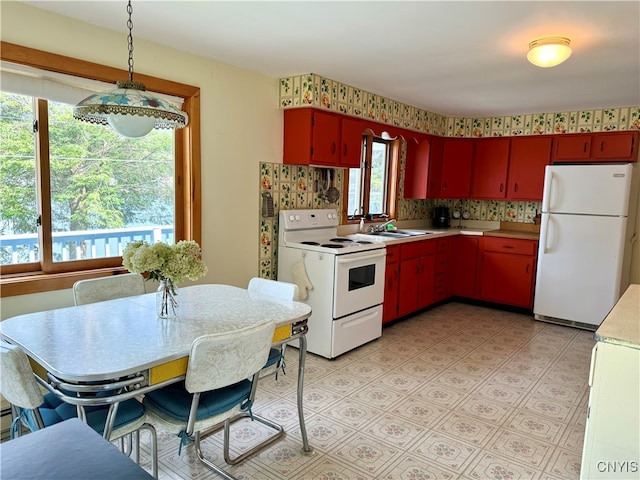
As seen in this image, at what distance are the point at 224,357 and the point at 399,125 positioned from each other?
140 inches

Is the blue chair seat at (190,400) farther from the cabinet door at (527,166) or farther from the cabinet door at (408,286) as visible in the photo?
the cabinet door at (527,166)

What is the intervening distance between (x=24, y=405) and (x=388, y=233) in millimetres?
3713

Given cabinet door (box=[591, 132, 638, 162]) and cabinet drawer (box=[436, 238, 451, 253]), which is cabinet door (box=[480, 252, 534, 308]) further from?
cabinet door (box=[591, 132, 638, 162])

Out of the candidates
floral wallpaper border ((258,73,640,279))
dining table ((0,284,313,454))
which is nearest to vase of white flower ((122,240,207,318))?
dining table ((0,284,313,454))

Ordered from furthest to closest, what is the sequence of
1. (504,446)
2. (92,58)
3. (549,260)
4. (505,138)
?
1. (505,138)
2. (549,260)
3. (92,58)
4. (504,446)

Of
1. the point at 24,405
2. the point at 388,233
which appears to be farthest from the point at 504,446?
the point at 388,233

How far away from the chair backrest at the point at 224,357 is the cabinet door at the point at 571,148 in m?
4.37

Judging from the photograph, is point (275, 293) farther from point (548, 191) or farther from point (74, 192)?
point (548, 191)

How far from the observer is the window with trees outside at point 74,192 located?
93.1 inches

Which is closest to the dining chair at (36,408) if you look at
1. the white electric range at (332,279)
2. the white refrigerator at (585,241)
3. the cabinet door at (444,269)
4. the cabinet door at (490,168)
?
the white electric range at (332,279)

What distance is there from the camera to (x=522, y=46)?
2.63 meters

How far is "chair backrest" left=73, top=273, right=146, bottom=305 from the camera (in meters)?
2.29

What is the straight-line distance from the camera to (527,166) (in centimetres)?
500

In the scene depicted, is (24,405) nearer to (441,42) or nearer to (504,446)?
(504,446)
